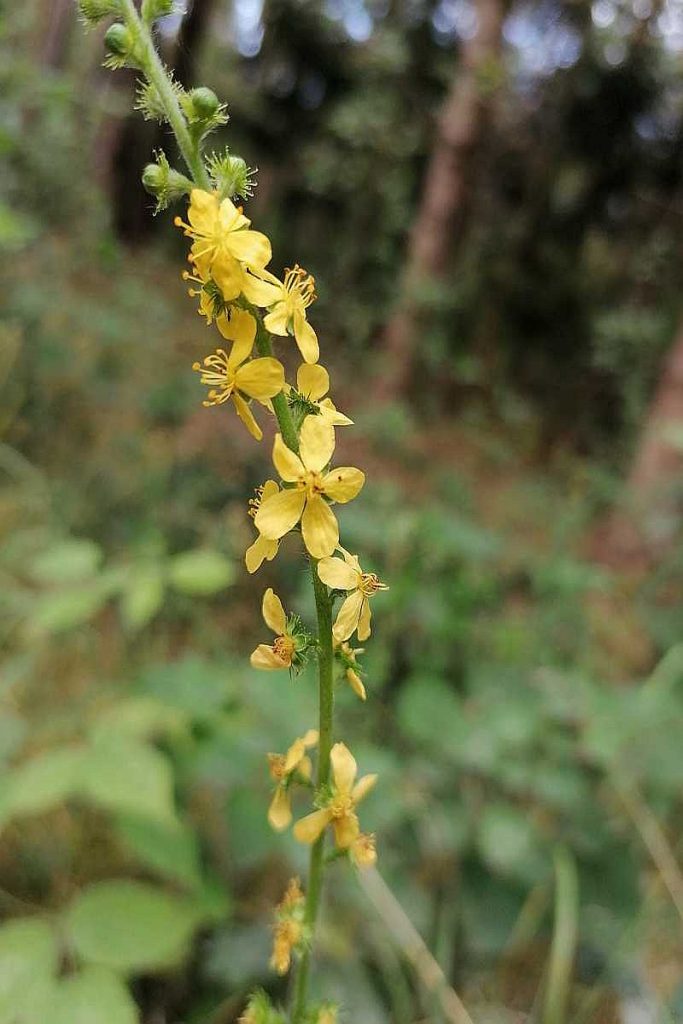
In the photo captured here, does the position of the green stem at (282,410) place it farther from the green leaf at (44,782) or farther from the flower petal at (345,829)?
the green leaf at (44,782)

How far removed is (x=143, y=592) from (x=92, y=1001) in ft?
2.30

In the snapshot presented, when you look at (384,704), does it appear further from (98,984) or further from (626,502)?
(626,502)

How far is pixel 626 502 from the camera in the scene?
3.75 meters

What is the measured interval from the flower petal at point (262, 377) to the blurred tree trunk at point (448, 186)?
211 inches

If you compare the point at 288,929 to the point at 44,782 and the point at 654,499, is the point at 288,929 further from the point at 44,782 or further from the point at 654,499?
the point at 654,499

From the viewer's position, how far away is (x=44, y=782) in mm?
1228

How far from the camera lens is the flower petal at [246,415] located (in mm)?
604

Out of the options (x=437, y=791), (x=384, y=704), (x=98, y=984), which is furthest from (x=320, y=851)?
(x=384, y=704)

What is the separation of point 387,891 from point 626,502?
272cm

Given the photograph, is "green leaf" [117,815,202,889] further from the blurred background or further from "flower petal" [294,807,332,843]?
"flower petal" [294,807,332,843]

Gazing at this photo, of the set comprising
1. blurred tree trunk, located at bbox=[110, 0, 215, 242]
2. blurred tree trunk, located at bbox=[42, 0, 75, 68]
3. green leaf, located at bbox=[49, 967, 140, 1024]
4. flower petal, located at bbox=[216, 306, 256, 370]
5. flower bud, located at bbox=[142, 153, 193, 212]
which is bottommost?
green leaf, located at bbox=[49, 967, 140, 1024]

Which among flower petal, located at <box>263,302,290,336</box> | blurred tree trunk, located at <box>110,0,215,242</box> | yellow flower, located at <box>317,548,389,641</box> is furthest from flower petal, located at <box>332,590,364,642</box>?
blurred tree trunk, located at <box>110,0,215,242</box>

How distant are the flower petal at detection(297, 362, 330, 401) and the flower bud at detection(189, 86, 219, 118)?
0.64ft

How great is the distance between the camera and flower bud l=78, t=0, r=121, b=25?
25.4 inches
